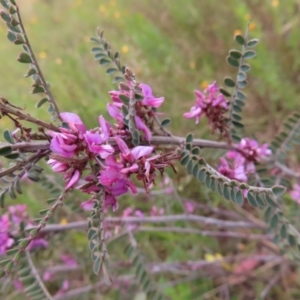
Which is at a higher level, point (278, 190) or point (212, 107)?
point (212, 107)

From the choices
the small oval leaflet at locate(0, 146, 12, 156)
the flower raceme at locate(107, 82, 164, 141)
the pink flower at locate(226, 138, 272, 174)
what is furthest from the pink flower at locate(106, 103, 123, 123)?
the pink flower at locate(226, 138, 272, 174)

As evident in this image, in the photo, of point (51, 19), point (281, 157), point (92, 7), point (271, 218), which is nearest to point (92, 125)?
point (281, 157)

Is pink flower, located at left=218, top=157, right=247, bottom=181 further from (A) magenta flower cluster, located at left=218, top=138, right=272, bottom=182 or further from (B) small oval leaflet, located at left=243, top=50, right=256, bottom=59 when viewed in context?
(B) small oval leaflet, located at left=243, top=50, right=256, bottom=59

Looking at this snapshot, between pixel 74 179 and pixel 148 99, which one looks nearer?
pixel 74 179

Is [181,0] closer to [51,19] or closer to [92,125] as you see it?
[92,125]

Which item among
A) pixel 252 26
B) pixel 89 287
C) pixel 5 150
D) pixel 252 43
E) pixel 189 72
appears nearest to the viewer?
pixel 5 150

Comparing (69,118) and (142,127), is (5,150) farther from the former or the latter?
(142,127)

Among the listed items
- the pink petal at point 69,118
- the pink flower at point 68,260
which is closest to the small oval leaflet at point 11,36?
the pink petal at point 69,118

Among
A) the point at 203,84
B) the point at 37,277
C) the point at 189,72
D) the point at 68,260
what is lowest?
the point at 37,277

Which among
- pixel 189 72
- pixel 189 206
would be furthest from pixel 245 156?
pixel 189 72
